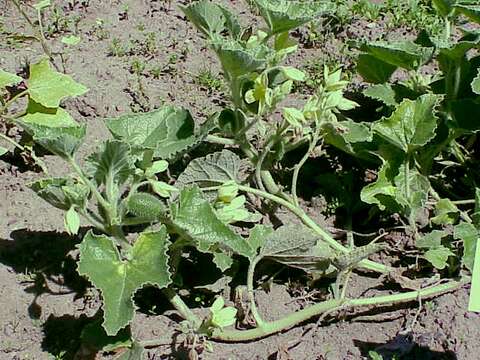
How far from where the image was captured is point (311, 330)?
11.2 feet

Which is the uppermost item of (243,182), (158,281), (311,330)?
(158,281)

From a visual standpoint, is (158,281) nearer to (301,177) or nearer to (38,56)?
(301,177)

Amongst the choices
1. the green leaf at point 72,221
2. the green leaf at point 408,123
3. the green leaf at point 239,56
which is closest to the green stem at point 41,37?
the green leaf at point 239,56

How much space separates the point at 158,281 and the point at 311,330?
80cm

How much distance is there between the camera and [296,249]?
10.8 ft

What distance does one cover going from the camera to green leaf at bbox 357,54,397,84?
13.2 feet

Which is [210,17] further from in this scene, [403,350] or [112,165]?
[403,350]

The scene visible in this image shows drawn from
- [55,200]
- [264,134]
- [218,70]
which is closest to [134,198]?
[55,200]

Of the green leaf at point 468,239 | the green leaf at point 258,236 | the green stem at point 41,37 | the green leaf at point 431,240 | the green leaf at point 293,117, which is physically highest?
the green leaf at point 293,117

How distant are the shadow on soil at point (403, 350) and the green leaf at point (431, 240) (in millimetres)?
395

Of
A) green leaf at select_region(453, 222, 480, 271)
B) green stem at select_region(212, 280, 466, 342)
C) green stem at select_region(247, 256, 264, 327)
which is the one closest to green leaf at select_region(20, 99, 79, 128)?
green stem at select_region(247, 256, 264, 327)

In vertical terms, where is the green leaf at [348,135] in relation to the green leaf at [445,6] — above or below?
below

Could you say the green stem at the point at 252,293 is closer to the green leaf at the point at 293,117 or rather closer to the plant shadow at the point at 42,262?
the green leaf at the point at 293,117

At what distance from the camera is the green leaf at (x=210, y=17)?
3.50 metres
